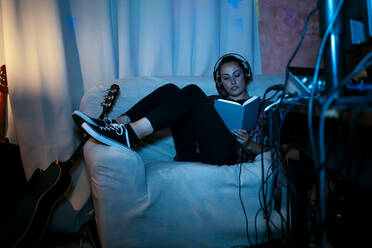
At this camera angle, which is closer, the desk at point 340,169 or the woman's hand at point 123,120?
the desk at point 340,169

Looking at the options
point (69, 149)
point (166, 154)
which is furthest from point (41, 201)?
point (166, 154)

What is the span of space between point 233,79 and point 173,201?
2.56 feet

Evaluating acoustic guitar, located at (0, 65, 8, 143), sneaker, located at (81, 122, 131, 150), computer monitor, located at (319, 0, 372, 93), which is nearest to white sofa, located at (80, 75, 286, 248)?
sneaker, located at (81, 122, 131, 150)

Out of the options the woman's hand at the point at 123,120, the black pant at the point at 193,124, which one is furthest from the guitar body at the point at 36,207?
the black pant at the point at 193,124

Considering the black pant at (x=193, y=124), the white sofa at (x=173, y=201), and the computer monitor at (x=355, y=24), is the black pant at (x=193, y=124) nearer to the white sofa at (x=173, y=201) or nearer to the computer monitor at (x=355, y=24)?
the white sofa at (x=173, y=201)

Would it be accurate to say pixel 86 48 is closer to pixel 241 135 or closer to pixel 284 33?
pixel 241 135

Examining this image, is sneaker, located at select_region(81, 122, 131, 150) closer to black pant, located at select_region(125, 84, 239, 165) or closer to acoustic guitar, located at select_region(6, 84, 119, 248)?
black pant, located at select_region(125, 84, 239, 165)

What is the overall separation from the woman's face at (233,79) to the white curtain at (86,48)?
0.31m

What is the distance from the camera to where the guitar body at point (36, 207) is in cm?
95

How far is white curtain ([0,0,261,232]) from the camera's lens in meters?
1.28

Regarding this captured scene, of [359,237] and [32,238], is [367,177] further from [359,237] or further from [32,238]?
[32,238]

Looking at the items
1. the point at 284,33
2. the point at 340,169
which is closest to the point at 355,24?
the point at 340,169

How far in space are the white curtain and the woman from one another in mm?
435

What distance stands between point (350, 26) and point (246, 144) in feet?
2.11
